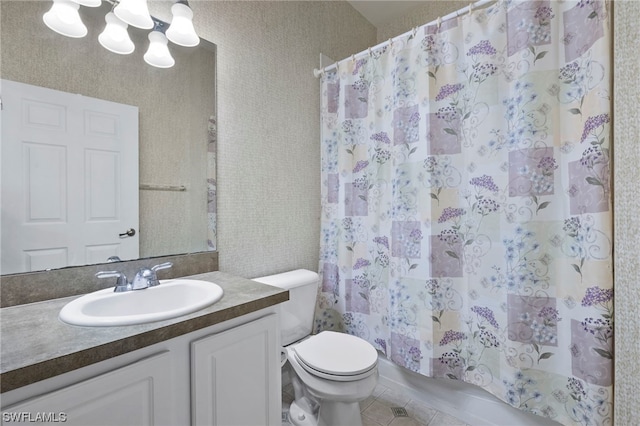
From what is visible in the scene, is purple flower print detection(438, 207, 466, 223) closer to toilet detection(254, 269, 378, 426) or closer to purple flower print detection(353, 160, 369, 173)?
purple flower print detection(353, 160, 369, 173)

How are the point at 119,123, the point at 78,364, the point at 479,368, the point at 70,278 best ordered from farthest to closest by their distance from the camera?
the point at 479,368 < the point at 119,123 < the point at 70,278 < the point at 78,364

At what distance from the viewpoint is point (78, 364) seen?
64 centimetres

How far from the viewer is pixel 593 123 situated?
3.57 feet

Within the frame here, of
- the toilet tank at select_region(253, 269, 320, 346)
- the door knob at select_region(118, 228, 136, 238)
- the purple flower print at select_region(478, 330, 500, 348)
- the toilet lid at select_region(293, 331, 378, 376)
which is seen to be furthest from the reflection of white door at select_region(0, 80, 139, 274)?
the purple flower print at select_region(478, 330, 500, 348)

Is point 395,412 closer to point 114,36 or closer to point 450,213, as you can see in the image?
point 450,213

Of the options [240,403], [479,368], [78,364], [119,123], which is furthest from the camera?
[479,368]

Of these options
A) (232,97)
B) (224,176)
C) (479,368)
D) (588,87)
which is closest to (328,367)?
(479,368)

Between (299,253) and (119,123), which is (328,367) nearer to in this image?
(299,253)

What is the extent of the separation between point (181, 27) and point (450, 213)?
1.47 metres

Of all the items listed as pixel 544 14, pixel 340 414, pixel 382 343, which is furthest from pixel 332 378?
pixel 544 14

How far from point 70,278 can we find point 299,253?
1.14 m

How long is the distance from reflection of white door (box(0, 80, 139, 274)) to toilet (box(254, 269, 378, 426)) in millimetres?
746

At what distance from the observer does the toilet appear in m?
1.24

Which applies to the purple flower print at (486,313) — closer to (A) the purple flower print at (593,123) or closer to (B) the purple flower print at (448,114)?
(A) the purple flower print at (593,123)
